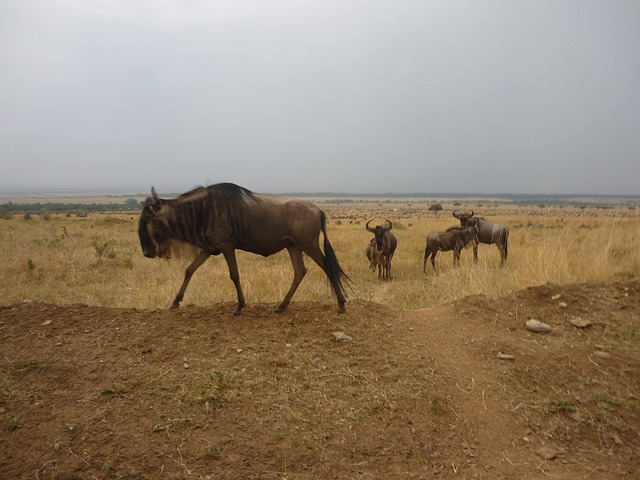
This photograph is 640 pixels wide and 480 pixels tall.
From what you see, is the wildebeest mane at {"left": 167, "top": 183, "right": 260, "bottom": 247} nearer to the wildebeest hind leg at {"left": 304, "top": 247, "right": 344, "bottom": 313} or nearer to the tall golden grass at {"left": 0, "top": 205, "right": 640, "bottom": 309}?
the tall golden grass at {"left": 0, "top": 205, "right": 640, "bottom": 309}

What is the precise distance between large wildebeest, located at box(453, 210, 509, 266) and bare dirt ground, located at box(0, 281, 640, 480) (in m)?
8.59

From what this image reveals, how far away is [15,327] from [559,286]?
25.4 ft

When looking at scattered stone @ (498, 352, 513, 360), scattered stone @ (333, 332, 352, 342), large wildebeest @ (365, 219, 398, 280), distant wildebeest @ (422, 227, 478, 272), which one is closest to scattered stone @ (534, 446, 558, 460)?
scattered stone @ (498, 352, 513, 360)

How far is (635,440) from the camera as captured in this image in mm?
3379

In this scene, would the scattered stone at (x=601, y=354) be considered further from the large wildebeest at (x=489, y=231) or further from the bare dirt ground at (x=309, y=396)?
the large wildebeest at (x=489, y=231)

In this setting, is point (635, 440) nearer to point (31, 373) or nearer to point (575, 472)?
point (575, 472)

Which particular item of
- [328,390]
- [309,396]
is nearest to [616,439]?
[328,390]

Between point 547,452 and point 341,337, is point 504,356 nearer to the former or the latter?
point 547,452

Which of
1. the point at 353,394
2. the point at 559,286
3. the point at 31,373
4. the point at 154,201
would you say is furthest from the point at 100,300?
the point at 559,286

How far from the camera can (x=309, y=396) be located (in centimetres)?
381

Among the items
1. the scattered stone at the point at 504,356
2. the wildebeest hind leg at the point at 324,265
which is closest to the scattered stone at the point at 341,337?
the wildebeest hind leg at the point at 324,265

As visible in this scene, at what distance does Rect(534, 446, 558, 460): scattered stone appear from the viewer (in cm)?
321

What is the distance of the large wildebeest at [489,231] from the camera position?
14030 mm

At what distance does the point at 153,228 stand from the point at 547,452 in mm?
4929
